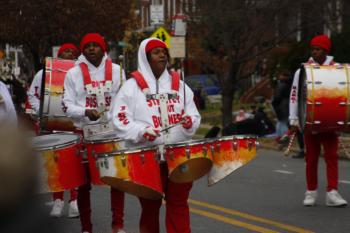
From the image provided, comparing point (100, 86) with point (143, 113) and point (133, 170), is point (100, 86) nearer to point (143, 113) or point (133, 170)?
point (143, 113)

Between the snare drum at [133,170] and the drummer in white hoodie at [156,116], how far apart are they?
28cm

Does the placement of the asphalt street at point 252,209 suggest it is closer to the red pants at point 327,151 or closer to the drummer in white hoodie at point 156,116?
the red pants at point 327,151

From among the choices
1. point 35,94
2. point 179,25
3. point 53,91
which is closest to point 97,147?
point 53,91

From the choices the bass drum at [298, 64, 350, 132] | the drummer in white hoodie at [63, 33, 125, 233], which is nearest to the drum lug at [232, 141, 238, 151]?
the drummer in white hoodie at [63, 33, 125, 233]

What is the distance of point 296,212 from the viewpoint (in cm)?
906

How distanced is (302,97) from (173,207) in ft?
12.1

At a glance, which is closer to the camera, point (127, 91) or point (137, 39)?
point (127, 91)

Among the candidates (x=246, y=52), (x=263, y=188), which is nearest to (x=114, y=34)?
(x=246, y=52)

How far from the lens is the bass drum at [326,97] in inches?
341

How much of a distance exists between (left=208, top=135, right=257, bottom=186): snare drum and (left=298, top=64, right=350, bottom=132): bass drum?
3.25 m

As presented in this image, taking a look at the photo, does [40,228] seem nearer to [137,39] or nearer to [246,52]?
[246,52]

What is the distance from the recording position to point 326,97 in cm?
868

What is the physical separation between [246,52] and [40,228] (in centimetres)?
2064

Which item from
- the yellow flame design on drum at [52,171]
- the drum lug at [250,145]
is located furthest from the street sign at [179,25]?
the drum lug at [250,145]
